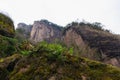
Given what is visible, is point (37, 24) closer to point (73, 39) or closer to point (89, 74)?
point (73, 39)

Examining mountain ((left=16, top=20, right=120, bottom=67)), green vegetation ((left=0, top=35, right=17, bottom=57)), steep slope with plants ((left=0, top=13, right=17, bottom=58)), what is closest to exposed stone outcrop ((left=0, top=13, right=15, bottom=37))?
steep slope with plants ((left=0, top=13, right=17, bottom=58))

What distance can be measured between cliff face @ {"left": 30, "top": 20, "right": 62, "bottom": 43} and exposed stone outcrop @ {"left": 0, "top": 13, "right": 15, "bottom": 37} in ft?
239

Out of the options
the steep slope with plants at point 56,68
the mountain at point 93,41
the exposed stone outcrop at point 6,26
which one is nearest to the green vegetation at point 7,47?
the exposed stone outcrop at point 6,26

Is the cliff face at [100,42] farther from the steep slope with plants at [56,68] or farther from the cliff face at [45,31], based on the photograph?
the steep slope with plants at [56,68]

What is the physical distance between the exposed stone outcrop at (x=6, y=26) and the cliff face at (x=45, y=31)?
72937 millimetres

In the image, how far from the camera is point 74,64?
13.4 m

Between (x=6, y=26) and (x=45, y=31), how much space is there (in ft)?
251

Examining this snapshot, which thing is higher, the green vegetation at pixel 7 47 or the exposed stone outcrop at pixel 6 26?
the exposed stone outcrop at pixel 6 26

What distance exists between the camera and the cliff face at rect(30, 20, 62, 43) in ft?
349

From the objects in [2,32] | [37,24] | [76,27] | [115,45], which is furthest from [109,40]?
[37,24]

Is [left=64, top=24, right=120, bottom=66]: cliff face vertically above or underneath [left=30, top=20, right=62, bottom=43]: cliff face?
underneath

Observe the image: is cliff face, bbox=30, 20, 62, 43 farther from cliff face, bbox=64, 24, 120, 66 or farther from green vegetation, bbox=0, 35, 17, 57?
green vegetation, bbox=0, 35, 17, 57

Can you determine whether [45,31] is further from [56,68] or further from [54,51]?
[56,68]

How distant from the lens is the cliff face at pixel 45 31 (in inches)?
4185
